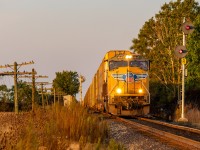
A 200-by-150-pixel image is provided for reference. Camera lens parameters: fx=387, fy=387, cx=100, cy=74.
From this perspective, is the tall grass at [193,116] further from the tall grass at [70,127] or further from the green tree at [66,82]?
the green tree at [66,82]

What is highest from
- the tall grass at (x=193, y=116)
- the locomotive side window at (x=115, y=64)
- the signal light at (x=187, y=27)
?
the signal light at (x=187, y=27)

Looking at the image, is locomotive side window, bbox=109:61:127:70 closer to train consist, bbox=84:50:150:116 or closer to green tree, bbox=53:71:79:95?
train consist, bbox=84:50:150:116

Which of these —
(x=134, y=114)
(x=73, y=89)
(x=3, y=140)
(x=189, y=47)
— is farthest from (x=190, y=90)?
(x=73, y=89)

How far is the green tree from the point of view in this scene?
95.5 m

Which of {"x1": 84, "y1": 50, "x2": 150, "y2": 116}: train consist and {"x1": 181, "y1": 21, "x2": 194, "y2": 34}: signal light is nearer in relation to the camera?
{"x1": 181, "y1": 21, "x2": 194, "y2": 34}: signal light

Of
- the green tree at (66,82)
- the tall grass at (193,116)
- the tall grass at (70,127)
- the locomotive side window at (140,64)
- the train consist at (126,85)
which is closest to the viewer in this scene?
the tall grass at (70,127)

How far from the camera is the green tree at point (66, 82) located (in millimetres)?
95500

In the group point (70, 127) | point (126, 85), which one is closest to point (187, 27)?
point (126, 85)

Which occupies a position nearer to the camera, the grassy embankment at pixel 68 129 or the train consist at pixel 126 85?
the grassy embankment at pixel 68 129

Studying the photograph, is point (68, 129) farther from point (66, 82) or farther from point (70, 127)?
point (66, 82)

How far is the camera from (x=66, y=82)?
9881cm

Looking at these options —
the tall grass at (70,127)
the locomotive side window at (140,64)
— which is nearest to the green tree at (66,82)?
the locomotive side window at (140,64)

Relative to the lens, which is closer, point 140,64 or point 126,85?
point 126,85

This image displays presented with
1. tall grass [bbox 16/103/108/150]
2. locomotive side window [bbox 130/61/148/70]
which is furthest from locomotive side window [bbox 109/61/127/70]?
tall grass [bbox 16/103/108/150]
